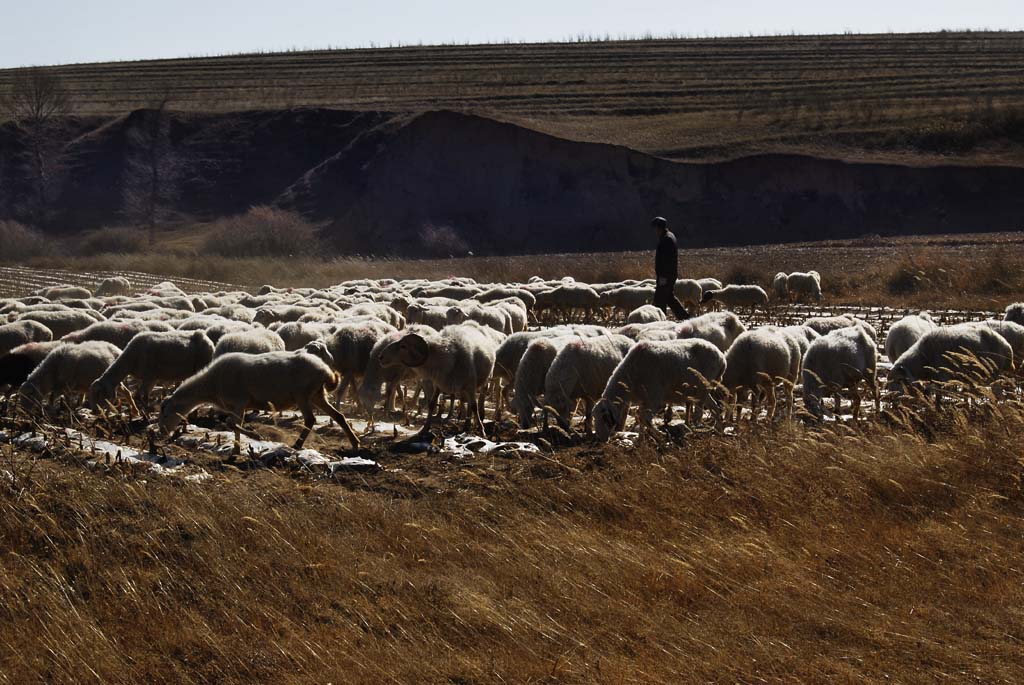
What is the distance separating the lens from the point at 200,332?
1322 centimetres

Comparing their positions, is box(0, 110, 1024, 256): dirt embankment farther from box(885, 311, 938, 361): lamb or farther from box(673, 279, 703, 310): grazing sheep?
box(885, 311, 938, 361): lamb

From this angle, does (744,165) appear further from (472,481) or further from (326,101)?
(472,481)

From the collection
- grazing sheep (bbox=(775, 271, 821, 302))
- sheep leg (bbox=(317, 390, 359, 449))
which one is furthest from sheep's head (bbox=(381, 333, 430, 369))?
grazing sheep (bbox=(775, 271, 821, 302))

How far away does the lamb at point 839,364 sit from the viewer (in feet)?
39.0

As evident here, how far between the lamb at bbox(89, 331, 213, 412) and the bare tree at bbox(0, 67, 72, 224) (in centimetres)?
5765

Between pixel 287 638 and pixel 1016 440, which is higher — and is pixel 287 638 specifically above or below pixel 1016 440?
below

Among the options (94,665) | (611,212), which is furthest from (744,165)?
(94,665)

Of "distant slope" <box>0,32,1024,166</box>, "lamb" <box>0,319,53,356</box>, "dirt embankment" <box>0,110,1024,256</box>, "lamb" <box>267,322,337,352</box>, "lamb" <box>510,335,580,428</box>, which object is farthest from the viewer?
"distant slope" <box>0,32,1024,166</box>

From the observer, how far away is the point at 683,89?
72250 millimetres

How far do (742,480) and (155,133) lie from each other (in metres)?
68.2

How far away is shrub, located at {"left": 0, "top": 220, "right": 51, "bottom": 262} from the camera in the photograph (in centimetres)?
5550

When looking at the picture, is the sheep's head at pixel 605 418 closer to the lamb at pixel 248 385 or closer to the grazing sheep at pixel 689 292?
the lamb at pixel 248 385

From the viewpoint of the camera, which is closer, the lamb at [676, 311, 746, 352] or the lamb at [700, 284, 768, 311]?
the lamb at [676, 311, 746, 352]

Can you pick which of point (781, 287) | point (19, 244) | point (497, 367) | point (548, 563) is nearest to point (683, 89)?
point (19, 244)
